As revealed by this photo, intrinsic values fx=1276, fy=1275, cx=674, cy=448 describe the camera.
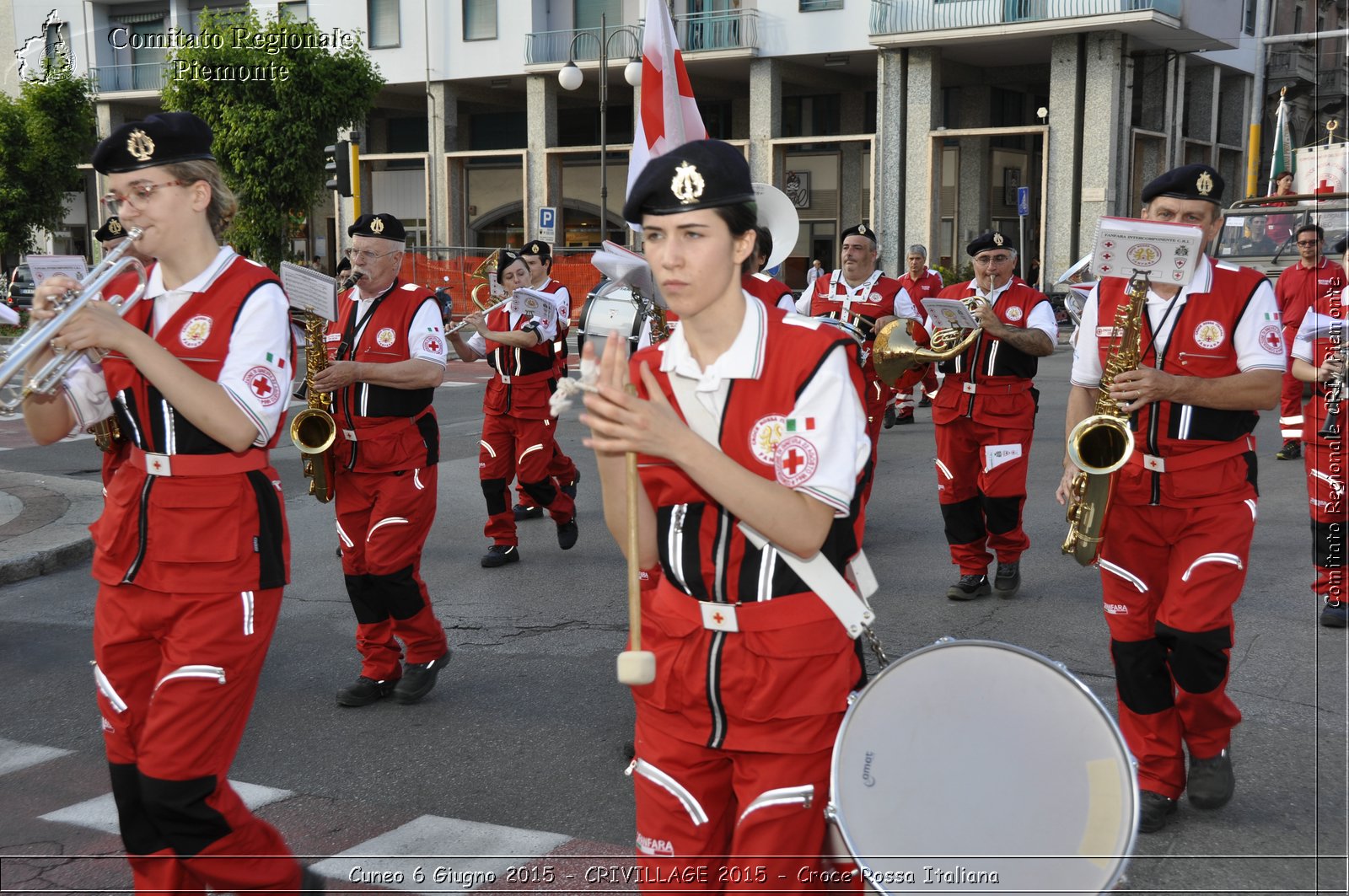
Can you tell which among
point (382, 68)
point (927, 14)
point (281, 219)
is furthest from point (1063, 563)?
point (382, 68)

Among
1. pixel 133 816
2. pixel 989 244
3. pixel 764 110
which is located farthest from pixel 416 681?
pixel 764 110

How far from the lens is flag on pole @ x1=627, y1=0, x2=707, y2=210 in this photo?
4.45 m

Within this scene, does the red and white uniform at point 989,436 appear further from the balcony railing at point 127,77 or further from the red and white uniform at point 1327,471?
the balcony railing at point 127,77

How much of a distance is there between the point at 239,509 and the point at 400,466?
258cm

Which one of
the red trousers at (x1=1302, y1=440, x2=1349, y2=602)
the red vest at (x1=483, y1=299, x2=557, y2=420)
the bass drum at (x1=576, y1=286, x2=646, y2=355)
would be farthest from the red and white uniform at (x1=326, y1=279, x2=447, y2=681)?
the red trousers at (x1=1302, y1=440, x2=1349, y2=602)

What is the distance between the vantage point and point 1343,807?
14.6ft

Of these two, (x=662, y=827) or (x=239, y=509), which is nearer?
(x=662, y=827)

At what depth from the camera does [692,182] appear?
8.26 feet

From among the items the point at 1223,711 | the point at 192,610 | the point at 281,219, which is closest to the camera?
the point at 192,610

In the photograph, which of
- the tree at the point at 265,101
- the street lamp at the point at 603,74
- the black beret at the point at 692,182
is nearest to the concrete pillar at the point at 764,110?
the street lamp at the point at 603,74

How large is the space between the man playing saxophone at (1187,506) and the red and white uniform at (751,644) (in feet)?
7.12

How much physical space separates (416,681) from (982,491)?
12.3 ft

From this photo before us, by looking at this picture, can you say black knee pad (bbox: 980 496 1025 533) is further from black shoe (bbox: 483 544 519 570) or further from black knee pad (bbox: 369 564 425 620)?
black knee pad (bbox: 369 564 425 620)

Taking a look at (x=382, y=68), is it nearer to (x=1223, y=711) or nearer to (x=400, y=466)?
(x=400, y=466)
